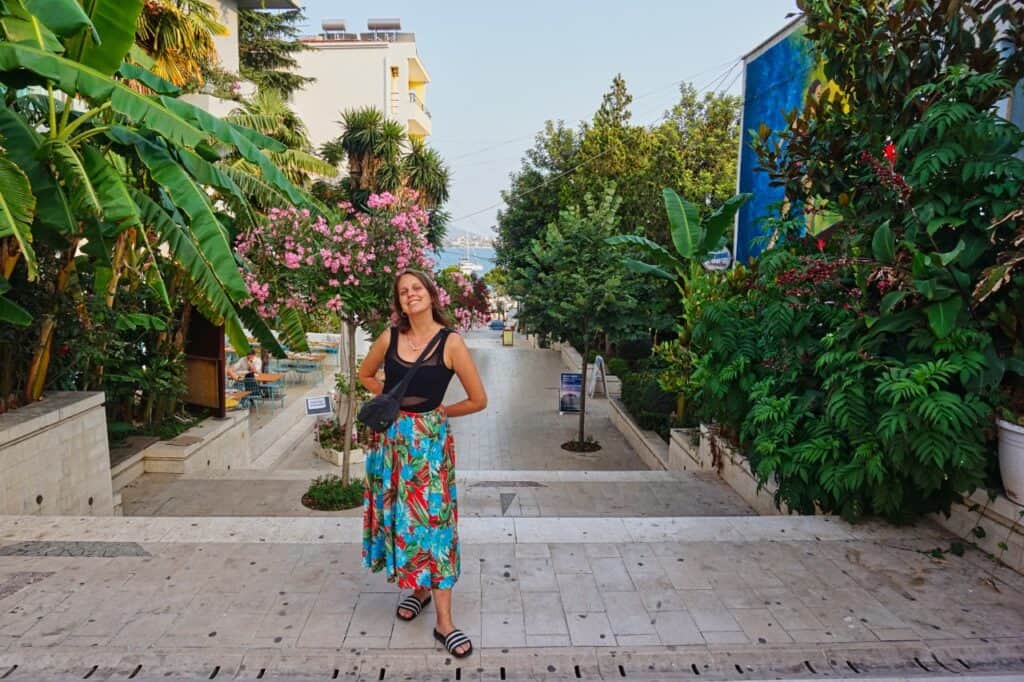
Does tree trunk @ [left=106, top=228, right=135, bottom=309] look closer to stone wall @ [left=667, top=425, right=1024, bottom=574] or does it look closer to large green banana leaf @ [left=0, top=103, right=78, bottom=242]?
large green banana leaf @ [left=0, top=103, right=78, bottom=242]

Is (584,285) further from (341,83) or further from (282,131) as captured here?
(341,83)

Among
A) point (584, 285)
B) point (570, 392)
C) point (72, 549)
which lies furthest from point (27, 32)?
point (570, 392)

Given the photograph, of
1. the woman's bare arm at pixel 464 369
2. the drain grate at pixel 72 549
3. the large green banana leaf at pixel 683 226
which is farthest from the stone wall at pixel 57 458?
the large green banana leaf at pixel 683 226

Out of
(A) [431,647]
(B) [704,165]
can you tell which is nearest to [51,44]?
(A) [431,647]

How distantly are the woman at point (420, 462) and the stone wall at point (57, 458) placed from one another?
12.0 feet

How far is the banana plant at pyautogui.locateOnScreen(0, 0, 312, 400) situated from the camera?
4809 mm

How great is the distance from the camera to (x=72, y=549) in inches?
175

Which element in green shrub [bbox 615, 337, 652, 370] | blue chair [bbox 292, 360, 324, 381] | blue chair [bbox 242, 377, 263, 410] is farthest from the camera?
green shrub [bbox 615, 337, 652, 370]

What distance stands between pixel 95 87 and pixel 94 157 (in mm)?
700

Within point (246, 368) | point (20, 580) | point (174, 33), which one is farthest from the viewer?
point (246, 368)

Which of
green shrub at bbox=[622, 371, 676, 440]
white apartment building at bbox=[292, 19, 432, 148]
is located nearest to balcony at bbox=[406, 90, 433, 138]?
white apartment building at bbox=[292, 19, 432, 148]

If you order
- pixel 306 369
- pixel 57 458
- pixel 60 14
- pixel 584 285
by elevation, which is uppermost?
pixel 60 14

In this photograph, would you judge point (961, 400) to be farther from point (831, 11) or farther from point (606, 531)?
point (831, 11)

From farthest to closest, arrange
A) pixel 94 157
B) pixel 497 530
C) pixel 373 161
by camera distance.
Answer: pixel 373 161 < pixel 94 157 < pixel 497 530
